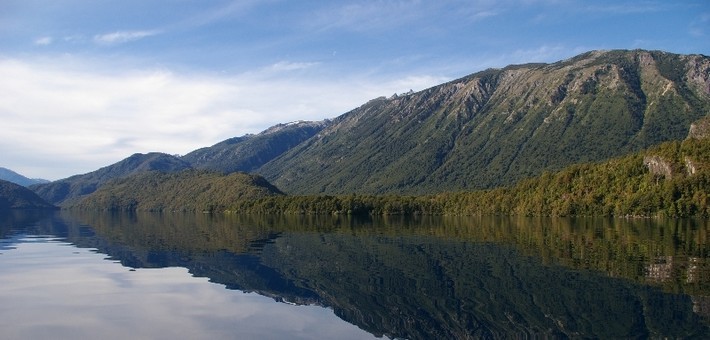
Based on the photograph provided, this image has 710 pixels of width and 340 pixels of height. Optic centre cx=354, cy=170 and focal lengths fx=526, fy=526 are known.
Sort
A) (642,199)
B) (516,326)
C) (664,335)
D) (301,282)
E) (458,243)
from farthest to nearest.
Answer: (642,199) < (458,243) < (301,282) < (516,326) < (664,335)

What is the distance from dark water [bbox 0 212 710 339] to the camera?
27.7m

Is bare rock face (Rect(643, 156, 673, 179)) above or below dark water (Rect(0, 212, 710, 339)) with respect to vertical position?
above

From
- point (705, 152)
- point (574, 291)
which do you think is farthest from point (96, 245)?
point (705, 152)

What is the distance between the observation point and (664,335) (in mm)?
24812

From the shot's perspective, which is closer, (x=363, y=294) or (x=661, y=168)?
(x=363, y=294)

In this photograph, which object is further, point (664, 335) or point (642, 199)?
point (642, 199)

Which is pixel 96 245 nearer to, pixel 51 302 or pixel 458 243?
pixel 51 302

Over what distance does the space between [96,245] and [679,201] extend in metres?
170

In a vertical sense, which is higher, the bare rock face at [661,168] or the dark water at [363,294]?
the bare rock face at [661,168]

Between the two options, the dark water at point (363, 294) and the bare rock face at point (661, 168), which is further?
the bare rock face at point (661, 168)

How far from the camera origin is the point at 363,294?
3700cm

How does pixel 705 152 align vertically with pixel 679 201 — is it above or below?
above

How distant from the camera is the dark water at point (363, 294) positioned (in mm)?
27672

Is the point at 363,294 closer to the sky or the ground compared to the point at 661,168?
closer to the ground
